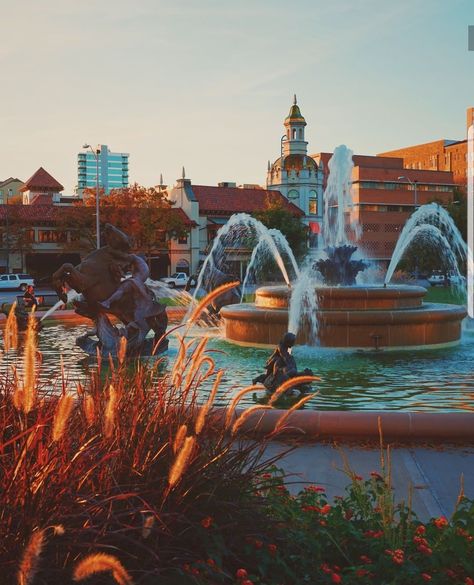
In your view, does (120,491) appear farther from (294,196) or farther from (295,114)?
(295,114)

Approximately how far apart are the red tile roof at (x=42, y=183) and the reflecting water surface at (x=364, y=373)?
8165cm

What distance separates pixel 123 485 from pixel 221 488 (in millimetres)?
703

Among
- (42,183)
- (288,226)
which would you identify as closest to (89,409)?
(288,226)

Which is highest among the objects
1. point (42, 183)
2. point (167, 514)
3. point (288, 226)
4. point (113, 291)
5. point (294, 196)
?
point (42, 183)

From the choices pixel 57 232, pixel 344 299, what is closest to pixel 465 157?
pixel 57 232

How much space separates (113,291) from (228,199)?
72.4m

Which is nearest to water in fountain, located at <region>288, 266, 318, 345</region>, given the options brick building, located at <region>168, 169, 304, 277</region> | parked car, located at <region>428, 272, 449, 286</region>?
parked car, located at <region>428, 272, 449, 286</region>

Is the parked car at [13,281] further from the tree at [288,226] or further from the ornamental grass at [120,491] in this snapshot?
the ornamental grass at [120,491]

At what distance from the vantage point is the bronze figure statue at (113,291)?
1472cm

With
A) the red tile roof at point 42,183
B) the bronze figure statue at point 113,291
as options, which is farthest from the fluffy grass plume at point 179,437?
the red tile roof at point 42,183

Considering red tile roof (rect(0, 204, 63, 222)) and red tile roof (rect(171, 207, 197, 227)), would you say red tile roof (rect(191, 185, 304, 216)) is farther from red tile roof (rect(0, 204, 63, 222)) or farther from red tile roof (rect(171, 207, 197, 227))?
red tile roof (rect(0, 204, 63, 222))

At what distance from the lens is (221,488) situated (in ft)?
14.0

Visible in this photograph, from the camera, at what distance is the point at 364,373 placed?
512 inches

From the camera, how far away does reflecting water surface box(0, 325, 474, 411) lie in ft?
34.9
